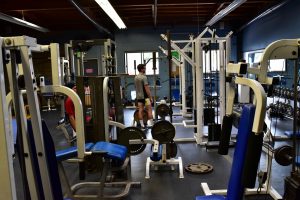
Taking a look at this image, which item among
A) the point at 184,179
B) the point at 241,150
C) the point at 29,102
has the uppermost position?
the point at 29,102

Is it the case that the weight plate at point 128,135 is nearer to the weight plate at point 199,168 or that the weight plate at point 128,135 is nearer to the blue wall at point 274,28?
the weight plate at point 199,168

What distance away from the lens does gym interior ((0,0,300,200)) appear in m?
1.58

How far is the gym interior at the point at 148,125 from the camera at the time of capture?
1.58m

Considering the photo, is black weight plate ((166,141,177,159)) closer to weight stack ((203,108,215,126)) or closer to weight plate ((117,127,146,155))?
weight plate ((117,127,146,155))

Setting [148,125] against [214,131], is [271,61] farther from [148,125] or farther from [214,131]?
[214,131]

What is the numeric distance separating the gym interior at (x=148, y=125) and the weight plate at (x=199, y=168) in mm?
28

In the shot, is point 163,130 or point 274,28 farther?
point 274,28

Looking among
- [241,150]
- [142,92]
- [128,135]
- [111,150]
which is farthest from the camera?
[142,92]

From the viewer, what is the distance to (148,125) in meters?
7.48

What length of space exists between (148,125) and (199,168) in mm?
3302

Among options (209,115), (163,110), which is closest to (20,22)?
(163,110)

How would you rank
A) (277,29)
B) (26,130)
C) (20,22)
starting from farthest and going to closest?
(20,22)
(277,29)
(26,130)

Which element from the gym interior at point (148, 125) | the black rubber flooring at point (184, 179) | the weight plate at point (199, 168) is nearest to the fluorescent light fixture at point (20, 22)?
the gym interior at point (148, 125)

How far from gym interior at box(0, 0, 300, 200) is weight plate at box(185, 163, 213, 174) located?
0.03 metres
